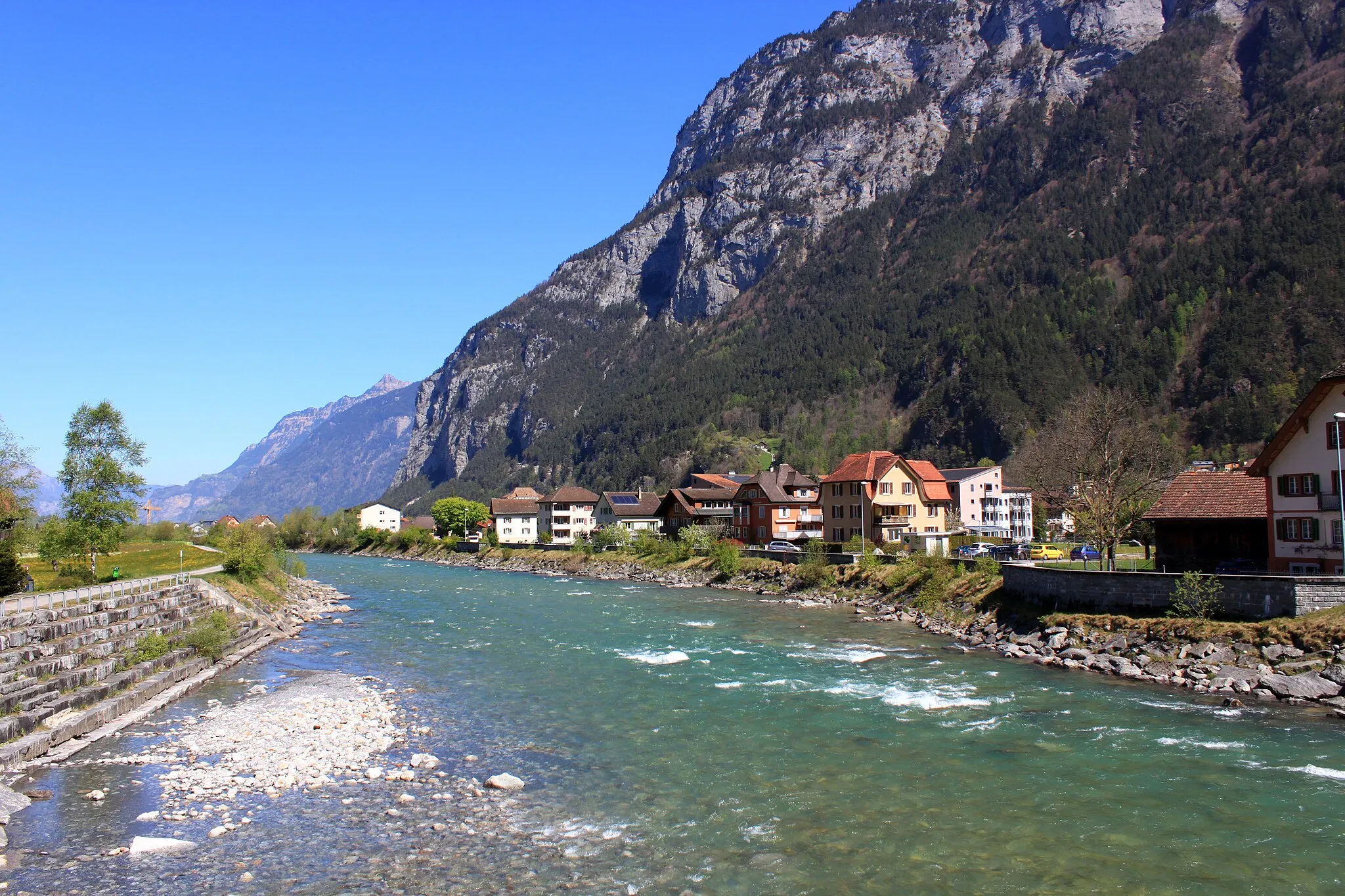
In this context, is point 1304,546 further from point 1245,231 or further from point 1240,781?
point 1245,231

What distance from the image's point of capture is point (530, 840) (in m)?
15.7

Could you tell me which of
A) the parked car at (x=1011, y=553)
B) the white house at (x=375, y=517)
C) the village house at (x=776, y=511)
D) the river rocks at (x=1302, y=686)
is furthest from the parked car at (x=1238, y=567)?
the white house at (x=375, y=517)

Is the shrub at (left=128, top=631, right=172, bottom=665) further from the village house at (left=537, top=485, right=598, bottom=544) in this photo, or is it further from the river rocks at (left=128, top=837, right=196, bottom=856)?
the village house at (left=537, top=485, right=598, bottom=544)

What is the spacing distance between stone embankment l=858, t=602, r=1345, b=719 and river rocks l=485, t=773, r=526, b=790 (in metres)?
21.9

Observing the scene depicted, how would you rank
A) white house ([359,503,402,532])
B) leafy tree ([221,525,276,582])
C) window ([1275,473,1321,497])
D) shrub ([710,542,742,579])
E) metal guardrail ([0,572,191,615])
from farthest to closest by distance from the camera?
white house ([359,503,402,532]) < shrub ([710,542,742,579]) < leafy tree ([221,525,276,582]) < window ([1275,473,1321,497]) < metal guardrail ([0,572,191,615])

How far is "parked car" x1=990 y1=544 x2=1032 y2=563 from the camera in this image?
61.4 meters

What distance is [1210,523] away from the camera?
41.5m

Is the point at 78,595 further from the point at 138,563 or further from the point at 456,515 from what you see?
the point at 456,515

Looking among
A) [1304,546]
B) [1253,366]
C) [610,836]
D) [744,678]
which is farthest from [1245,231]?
[610,836]

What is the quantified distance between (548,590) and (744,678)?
4372cm

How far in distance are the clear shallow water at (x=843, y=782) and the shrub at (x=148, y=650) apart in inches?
128

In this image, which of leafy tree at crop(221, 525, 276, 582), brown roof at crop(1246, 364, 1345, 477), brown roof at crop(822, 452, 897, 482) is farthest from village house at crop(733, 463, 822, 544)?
brown roof at crop(1246, 364, 1345, 477)

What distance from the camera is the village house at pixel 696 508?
105625 mm

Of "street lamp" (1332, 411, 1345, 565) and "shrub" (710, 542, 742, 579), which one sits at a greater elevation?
"street lamp" (1332, 411, 1345, 565)
